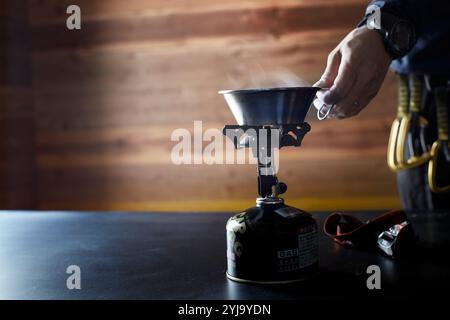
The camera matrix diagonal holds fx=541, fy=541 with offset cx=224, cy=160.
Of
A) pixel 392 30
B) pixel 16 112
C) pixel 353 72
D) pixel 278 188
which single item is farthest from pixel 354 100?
pixel 16 112

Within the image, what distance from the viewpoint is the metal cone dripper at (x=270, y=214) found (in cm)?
76

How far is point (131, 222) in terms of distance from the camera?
50.9 inches

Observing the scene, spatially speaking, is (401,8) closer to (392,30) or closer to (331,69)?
(392,30)

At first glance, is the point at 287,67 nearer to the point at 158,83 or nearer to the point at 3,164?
the point at 158,83

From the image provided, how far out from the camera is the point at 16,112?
9.92ft

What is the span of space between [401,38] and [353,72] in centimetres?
19

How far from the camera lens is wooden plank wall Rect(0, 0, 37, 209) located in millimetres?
2965

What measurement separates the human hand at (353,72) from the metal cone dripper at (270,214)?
0.21 m

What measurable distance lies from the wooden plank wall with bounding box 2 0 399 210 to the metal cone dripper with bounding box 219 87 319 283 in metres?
1.93

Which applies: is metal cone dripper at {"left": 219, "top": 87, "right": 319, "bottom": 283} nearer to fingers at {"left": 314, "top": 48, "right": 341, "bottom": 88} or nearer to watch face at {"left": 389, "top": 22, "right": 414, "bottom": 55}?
fingers at {"left": 314, "top": 48, "right": 341, "bottom": 88}

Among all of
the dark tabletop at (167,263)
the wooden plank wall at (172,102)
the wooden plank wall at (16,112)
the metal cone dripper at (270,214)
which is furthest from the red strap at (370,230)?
the wooden plank wall at (16,112)

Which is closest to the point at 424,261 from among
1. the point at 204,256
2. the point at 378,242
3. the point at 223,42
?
the point at 378,242

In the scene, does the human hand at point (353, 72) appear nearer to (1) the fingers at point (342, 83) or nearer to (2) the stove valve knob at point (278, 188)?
(1) the fingers at point (342, 83)

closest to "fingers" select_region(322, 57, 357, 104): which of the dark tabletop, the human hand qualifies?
the human hand
